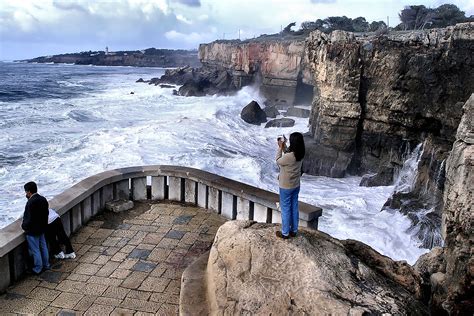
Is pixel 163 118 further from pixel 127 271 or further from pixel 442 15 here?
pixel 127 271

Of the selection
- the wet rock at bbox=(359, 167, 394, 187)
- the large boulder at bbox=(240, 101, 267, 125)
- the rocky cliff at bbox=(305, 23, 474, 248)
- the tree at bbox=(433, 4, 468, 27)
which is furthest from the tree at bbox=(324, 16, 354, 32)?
the wet rock at bbox=(359, 167, 394, 187)

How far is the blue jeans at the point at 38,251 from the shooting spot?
5918mm

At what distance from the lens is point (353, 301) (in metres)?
3.72

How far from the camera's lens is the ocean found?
52.4 feet

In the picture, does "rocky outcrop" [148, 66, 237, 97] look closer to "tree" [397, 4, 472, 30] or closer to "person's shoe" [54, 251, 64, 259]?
"tree" [397, 4, 472, 30]

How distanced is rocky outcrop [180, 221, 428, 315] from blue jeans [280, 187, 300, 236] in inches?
4.7

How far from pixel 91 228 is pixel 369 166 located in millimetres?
18922

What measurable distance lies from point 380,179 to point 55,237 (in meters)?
18.2

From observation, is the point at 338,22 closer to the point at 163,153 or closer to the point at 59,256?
the point at 163,153

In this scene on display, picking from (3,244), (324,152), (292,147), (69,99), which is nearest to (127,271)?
(3,244)

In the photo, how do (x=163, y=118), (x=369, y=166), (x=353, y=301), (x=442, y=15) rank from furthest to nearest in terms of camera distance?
1. (x=442, y=15)
2. (x=163, y=118)
3. (x=369, y=166)
4. (x=353, y=301)

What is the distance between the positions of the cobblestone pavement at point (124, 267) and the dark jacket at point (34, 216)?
0.64m

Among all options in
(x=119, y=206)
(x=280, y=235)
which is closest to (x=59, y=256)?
(x=119, y=206)

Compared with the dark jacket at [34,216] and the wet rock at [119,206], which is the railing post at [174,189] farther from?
the dark jacket at [34,216]
